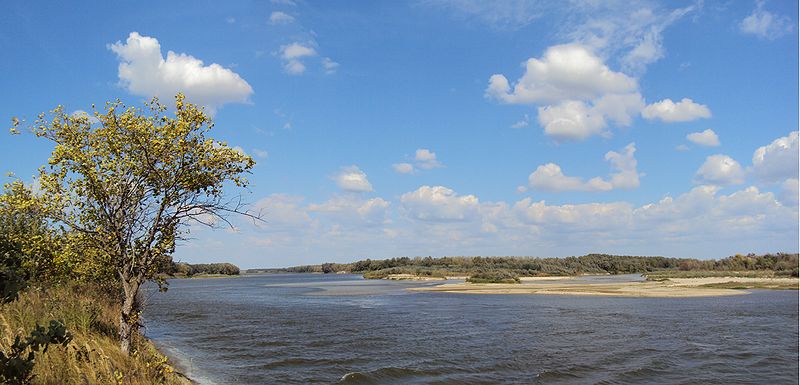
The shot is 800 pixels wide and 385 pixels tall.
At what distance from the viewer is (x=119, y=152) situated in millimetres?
13031

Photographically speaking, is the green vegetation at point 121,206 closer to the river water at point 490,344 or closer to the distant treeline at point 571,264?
the river water at point 490,344

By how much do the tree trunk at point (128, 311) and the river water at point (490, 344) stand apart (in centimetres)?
530

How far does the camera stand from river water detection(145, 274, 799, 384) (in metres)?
20.2

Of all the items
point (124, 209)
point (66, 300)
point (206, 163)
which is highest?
point (206, 163)

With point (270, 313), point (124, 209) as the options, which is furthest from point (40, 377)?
point (270, 313)

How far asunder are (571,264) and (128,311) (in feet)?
510

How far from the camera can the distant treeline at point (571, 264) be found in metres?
114

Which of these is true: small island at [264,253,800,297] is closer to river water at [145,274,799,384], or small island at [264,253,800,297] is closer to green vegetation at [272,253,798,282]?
green vegetation at [272,253,798,282]

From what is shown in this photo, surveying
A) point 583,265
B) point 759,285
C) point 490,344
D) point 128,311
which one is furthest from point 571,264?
point 128,311

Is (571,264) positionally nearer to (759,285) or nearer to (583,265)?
(583,265)

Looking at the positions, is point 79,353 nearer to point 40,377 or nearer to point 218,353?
point 40,377

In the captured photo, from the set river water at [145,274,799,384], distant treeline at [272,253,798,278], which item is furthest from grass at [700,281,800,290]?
distant treeline at [272,253,798,278]

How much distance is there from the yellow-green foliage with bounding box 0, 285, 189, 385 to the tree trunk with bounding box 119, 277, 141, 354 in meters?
0.37

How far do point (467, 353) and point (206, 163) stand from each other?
53.8ft
